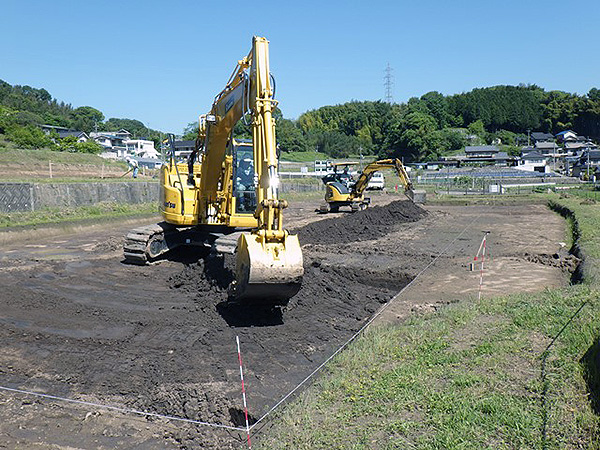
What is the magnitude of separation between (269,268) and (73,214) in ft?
68.9

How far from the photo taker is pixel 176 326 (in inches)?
350

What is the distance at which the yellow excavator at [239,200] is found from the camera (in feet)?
26.5

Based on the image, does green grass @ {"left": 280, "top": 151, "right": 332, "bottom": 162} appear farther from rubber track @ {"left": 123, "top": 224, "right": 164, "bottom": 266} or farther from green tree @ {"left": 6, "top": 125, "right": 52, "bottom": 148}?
rubber track @ {"left": 123, "top": 224, "right": 164, "bottom": 266}

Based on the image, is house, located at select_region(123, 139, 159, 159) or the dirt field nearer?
the dirt field

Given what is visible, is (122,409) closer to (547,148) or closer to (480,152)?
(480,152)

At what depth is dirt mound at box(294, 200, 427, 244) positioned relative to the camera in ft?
67.9

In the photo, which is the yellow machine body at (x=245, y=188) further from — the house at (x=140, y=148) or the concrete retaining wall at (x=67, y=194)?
the house at (x=140, y=148)

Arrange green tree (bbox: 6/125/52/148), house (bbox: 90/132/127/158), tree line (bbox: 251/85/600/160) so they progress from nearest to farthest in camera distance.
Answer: green tree (bbox: 6/125/52/148) → house (bbox: 90/132/127/158) → tree line (bbox: 251/85/600/160)

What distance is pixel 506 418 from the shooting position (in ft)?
15.7

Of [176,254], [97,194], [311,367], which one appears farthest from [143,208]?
[311,367]

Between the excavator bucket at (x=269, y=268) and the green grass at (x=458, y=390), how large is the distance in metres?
1.35

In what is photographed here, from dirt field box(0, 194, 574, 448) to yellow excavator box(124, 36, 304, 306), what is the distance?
79 cm

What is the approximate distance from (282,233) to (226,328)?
1.79 metres

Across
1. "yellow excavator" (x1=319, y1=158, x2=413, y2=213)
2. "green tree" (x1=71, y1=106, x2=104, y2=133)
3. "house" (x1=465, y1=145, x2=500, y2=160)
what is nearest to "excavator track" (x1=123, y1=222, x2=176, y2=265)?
"yellow excavator" (x1=319, y1=158, x2=413, y2=213)
